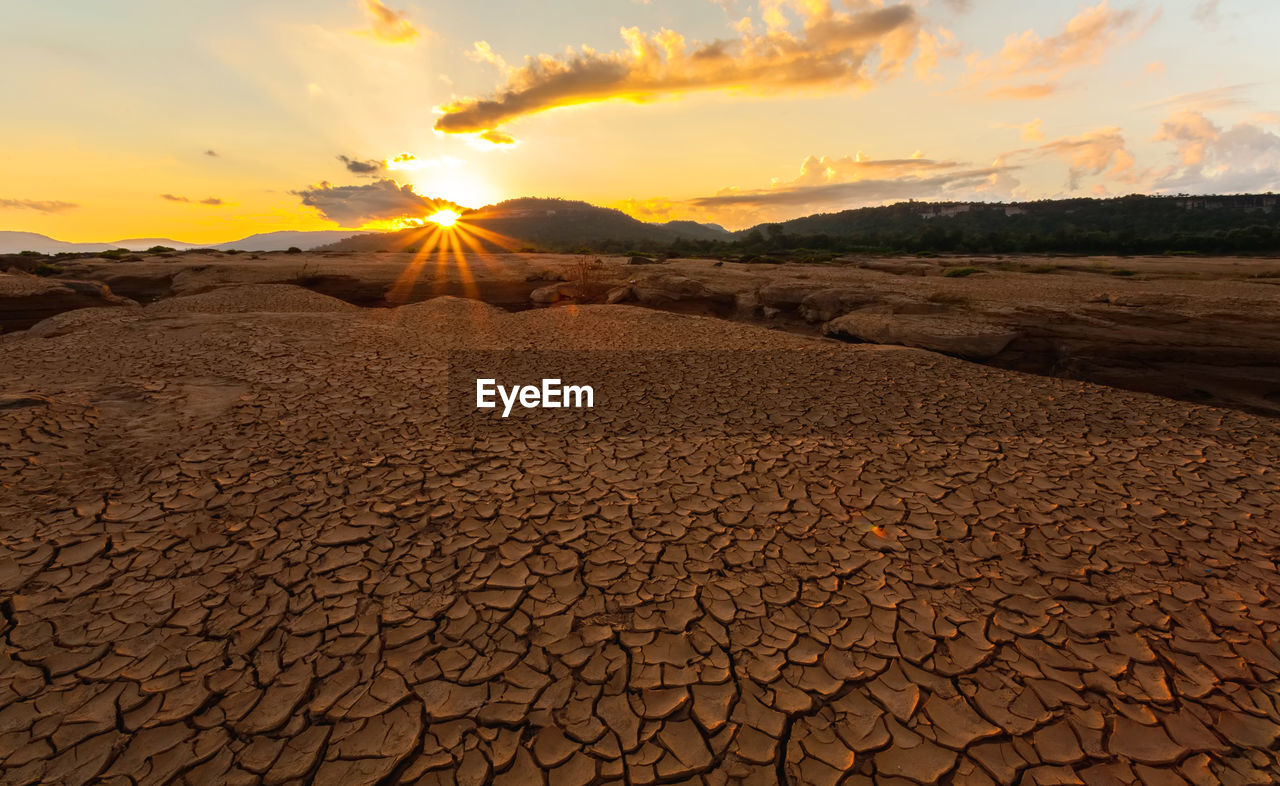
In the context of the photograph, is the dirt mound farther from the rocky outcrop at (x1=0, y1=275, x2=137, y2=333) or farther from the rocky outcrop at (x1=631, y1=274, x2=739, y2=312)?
the rocky outcrop at (x1=631, y1=274, x2=739, y2=312)

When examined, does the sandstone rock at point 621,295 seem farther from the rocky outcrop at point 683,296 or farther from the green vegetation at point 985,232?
the green vegetation at point 985,232

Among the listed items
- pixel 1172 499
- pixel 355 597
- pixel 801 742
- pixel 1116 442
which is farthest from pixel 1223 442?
pixel 355 597

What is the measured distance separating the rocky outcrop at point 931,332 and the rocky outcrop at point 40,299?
19.0m

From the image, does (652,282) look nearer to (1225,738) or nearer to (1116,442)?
(1116,442)

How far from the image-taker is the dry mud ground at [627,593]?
250 centimetres

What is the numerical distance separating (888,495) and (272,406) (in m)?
7.18

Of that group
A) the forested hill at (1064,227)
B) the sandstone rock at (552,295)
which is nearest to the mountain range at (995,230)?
the forested hill at (1064,227)

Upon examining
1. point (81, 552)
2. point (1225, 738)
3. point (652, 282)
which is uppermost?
point (652, 282)

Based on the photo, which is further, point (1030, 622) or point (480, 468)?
point (480, 468)

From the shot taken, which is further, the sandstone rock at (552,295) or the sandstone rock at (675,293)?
the sandstone rock at (552,295)

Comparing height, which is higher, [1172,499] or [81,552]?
[81,552]

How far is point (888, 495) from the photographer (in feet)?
15.7

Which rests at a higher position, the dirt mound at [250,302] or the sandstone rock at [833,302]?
the dirt mound at [250,302]

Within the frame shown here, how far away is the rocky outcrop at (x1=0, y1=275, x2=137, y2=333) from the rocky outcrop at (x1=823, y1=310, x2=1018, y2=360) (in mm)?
19027
